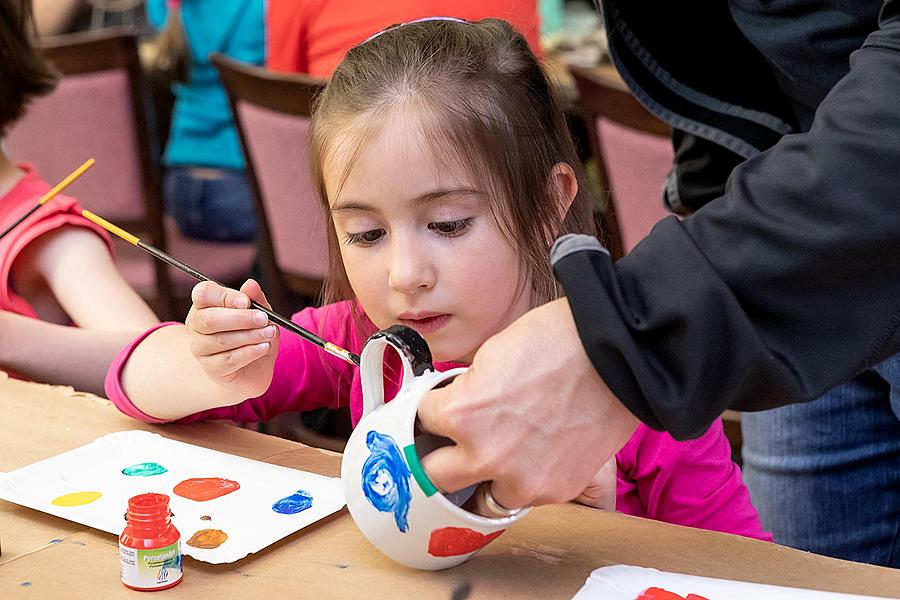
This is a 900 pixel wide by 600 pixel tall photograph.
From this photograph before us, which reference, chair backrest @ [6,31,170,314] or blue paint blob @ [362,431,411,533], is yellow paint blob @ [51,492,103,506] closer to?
blue paint blob @ [362,431,411,533]

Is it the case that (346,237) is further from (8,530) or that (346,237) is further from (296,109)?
(296,109)

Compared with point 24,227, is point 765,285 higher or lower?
higher

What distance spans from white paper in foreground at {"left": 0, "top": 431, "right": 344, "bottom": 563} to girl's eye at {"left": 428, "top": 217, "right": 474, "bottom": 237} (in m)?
0.26

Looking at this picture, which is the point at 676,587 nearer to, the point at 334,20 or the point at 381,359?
the point at 381,359

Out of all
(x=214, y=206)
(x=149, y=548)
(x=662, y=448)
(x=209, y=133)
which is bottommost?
(x=214, y=206)

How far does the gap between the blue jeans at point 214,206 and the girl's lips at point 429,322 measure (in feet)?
6.06

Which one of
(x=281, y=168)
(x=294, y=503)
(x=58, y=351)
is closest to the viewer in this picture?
(x=294, y=503)

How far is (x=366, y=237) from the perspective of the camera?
42.9 inches

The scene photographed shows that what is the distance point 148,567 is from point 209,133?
92.9 inches

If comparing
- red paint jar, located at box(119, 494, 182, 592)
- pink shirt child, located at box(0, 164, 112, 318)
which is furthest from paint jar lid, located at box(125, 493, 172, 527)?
pink shirt child, located at box(0, 164, 112, 318)

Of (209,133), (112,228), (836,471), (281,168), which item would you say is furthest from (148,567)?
(209,133)

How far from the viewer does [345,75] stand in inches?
47.3

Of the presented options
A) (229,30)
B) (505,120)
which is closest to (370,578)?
(505,120)

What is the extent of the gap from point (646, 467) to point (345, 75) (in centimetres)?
52
